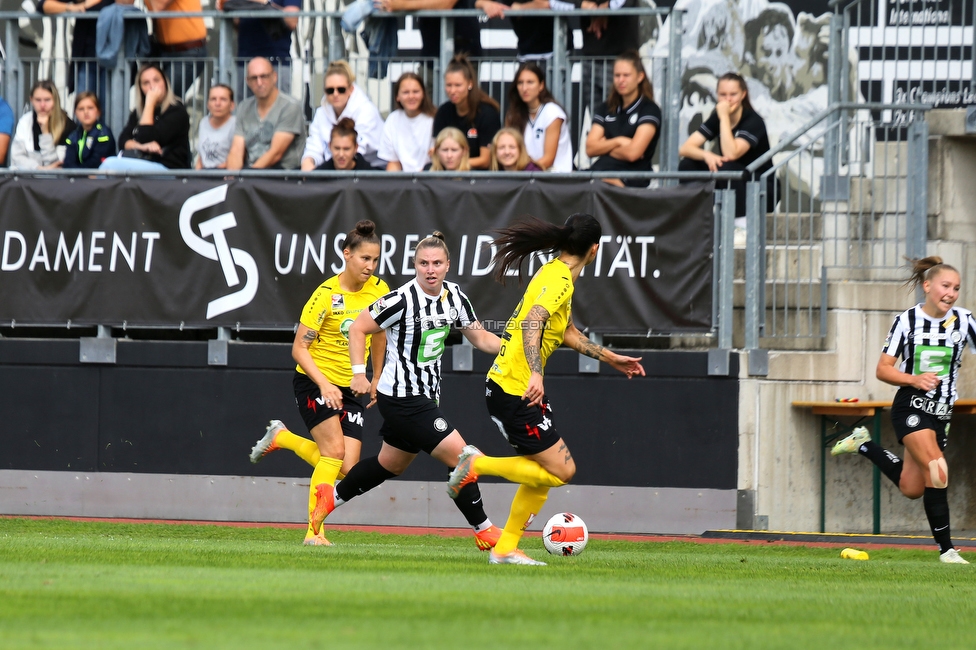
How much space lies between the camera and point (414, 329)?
9.09m

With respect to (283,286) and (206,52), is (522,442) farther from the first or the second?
(206,52)

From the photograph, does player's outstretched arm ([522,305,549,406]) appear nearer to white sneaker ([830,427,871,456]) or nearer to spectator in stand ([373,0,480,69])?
white sneaker ([830,427,871,456])

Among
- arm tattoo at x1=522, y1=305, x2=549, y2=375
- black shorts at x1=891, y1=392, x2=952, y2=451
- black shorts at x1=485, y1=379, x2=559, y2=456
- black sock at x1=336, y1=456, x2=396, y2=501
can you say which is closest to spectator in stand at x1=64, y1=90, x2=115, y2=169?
black sock at x1=336, y1=456, x2=396, y2=501

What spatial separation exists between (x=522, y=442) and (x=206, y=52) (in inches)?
366

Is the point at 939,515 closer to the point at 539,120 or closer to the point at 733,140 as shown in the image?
the point at 733,140

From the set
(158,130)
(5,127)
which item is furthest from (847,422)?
(5,127)

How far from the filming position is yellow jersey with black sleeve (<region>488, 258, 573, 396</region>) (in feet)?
27.6

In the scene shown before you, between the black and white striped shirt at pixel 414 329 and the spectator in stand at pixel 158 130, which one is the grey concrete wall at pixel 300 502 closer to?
the spectator in stand at pixel 158 130

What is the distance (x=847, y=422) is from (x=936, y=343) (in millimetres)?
2769

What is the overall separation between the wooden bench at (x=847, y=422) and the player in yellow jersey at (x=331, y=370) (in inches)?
194

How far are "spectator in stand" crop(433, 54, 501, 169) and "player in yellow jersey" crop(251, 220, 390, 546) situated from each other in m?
4.05

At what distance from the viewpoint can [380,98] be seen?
15375 millimetres

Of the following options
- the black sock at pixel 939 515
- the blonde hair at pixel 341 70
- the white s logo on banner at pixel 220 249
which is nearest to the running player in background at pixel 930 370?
the black sock at pixel 939 515

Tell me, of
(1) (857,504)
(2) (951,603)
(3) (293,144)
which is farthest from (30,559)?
(1) (857,504)
